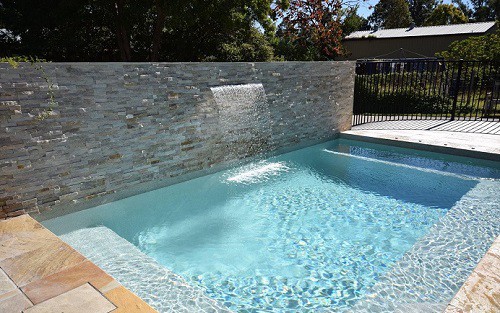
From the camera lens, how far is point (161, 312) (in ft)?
9.19

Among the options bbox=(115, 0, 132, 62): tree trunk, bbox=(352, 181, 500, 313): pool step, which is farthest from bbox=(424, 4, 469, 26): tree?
bbox=(352, 181, 500, 313): pool step

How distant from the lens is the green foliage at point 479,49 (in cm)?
1327

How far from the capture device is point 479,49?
1377 cm

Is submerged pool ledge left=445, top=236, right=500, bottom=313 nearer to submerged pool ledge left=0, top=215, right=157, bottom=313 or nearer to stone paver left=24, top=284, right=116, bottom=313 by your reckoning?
submerged pool ledge left=0, top=215, right=157, bottom=313

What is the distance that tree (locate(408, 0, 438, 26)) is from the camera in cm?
Result: 5691

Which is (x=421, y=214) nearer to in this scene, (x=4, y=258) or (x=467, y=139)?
(x=467, y=139)

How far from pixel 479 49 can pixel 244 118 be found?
38.6 ft

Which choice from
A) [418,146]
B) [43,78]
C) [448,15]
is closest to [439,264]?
[43,78]

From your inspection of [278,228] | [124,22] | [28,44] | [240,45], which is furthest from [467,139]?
[28,44]

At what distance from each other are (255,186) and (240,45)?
30.1 feet

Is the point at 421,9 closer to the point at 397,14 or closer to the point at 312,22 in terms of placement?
the point at 397,14

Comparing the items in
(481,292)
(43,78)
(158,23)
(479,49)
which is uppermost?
(158,23)

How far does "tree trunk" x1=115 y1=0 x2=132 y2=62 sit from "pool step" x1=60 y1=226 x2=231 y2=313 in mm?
8048

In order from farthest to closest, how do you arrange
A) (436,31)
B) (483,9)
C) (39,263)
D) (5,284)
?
(483,9) < (436,31) < (39,263) < (5,284)
